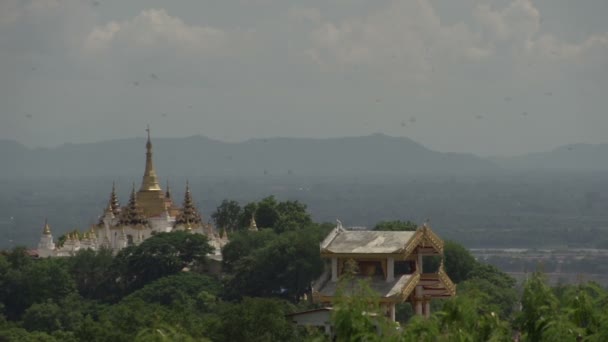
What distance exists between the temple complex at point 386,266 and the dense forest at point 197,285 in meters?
0.90

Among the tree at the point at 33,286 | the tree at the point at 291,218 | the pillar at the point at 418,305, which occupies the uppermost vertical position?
the tree at the point at 291,218

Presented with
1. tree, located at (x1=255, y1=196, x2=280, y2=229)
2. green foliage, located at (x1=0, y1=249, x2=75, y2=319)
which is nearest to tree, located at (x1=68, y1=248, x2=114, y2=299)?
green foliage, located at (x1=0, y1=249, x2=75, y2=319)

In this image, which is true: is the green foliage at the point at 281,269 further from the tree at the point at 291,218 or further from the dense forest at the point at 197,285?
the tree at the point at 291,218

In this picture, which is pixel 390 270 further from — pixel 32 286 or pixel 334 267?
pixel 32 286

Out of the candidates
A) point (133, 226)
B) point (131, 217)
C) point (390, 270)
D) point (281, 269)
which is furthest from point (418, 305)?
point (131, 217)

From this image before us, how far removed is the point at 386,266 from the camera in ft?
131

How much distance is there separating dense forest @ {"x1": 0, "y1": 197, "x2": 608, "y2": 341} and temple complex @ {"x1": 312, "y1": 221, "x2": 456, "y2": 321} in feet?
2.96

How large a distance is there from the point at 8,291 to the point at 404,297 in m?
37.5

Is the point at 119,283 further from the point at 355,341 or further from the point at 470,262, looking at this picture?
the point at 355,341

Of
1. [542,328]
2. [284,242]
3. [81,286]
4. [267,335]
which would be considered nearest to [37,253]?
[81,286]

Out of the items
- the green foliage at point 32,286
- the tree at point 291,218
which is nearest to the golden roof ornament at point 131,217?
the tree at point 291,218

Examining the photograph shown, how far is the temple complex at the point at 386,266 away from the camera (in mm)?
39250

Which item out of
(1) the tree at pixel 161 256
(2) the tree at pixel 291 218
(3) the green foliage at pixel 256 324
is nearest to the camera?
(3) the green foliage at pixel 256 324

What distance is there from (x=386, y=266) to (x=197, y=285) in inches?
1201
